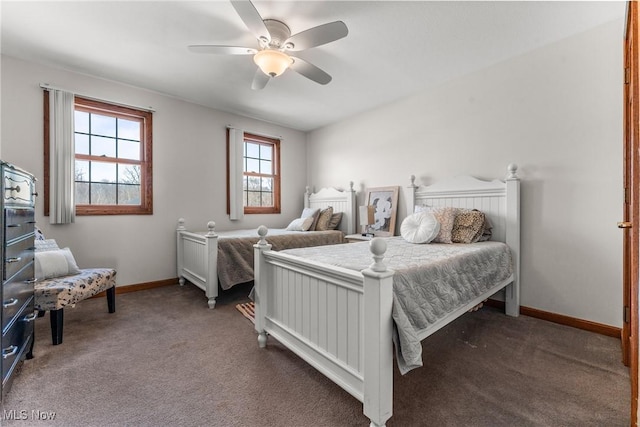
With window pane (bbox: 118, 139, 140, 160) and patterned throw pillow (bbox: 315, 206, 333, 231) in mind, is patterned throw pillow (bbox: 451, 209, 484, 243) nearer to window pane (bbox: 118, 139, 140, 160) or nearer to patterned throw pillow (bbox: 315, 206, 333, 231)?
patterned throw pillow (bbox: 315, 206, 333, 231)

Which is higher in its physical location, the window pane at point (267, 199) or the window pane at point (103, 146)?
the window pane at point (103, 146)

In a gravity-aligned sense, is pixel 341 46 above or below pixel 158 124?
above

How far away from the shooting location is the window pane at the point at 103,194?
302 centimetres

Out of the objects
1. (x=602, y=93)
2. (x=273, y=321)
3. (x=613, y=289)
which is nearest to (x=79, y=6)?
(x=273, y=321)

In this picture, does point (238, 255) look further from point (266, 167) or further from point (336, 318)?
point (266, 167)

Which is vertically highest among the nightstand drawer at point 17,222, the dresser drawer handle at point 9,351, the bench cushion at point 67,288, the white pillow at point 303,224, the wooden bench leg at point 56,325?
the nightstand drawer at point 17,222

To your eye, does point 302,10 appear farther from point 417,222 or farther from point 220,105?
point 220,105

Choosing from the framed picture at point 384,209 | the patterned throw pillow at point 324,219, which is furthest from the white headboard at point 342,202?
the framed picture at point 384,209

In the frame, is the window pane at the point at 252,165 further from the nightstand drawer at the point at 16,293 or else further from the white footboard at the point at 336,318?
the nightstand drawer at the point at 16,293

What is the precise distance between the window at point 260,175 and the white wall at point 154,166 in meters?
0.17

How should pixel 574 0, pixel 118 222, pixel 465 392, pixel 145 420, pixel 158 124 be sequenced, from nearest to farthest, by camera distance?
pixel 145 420
pixel 465 392
pixel 574 0
pixel 118 222
pixel 158 124

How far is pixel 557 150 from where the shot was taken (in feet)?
7.63

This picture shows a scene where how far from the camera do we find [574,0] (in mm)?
1850

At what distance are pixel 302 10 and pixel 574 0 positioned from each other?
188 centimetres
